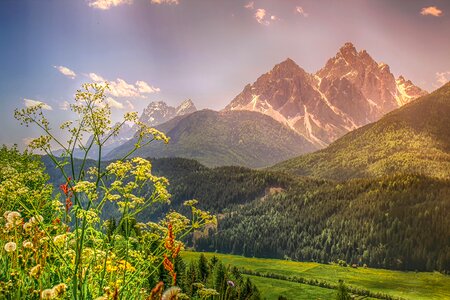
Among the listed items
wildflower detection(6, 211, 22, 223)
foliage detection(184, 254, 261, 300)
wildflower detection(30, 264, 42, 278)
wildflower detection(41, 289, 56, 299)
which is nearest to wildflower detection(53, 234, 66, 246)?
wildflower detection(30, 264, 42, 278)

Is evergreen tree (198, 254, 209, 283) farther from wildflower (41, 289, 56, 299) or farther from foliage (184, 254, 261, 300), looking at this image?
wildflower (41, 289, 56, 299)

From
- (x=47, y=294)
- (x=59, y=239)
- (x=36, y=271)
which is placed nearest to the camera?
(x=47, y=294)

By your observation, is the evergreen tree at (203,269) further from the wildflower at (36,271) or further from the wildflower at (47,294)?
the wildflower at (47,294)

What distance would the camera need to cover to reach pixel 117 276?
9.99 meters

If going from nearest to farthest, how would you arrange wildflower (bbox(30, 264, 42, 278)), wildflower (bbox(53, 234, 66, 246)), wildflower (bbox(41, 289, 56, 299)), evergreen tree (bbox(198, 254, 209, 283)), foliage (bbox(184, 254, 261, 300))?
wildflower (bbox(41, 289, 56, 299)), wildflower (bbox(30, 264, 42, 278)), wildflower (bbox(53, 234, 66, 246)), foliage (bbox(184, 254, 261, 300)), evergreen tree (bbox(198, 254, 209, 283))

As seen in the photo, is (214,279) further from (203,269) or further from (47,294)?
(47,294)

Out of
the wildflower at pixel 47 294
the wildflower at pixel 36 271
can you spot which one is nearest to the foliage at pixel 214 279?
the wildflower at pixel 36 271

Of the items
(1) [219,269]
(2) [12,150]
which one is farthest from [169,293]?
(1) [219,269]

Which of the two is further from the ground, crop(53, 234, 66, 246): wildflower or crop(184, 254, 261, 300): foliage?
crop(53, 234, 66, 246): wildflower

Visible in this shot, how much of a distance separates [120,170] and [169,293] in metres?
3.30

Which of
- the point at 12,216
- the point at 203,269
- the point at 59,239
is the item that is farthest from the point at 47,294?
the point at 203,269

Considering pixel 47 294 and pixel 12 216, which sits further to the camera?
pixel 12 216

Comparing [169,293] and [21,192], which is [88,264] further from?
[169,293]

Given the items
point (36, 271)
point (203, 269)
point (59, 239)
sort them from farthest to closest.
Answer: point (203, 269)
point (59, 239)
point (36, 271)
